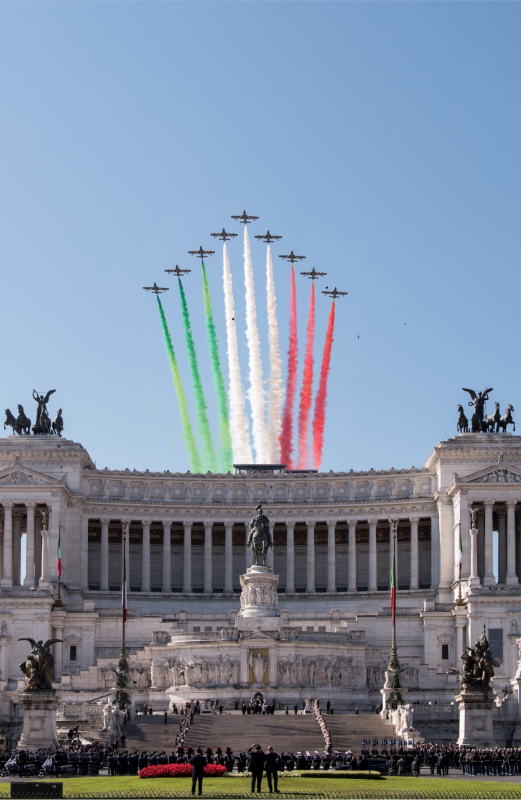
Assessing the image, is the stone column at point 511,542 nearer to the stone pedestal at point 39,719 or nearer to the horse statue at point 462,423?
the horse statue at point 462,423

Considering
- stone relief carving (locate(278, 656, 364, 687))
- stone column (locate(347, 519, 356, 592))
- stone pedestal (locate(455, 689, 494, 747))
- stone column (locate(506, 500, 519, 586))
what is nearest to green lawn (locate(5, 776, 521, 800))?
stone pedestal (locate(455, 689, 494, 747))

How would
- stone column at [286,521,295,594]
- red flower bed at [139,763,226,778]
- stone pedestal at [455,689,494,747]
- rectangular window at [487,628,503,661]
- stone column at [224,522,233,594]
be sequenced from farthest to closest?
stone column at [224,522,233,594] → stone column at [286,521,295,594] → rectangular window at [487,628,503,661] → stone pedestal at [455,689,494,747] → red flower bed at [139,763,226,778]

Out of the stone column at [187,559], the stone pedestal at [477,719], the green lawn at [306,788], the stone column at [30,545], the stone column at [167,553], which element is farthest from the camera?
the stone column at [167,553]

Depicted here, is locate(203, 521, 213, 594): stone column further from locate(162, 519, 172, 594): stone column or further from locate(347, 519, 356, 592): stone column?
locate(347, 519, 356, 592): stone column

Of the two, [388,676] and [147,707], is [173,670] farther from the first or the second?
[388,676]

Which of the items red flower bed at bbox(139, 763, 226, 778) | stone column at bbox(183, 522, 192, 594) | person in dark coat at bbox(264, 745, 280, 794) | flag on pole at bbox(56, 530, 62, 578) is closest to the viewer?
person in dark coat at bbox(264, 745, 280, 794)

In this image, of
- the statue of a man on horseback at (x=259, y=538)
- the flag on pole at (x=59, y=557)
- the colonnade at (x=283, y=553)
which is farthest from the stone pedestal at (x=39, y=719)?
the colonnade at (x=283, y=553)

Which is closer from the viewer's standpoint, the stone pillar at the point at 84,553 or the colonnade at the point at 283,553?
the stone pillar at the point at 84,553
